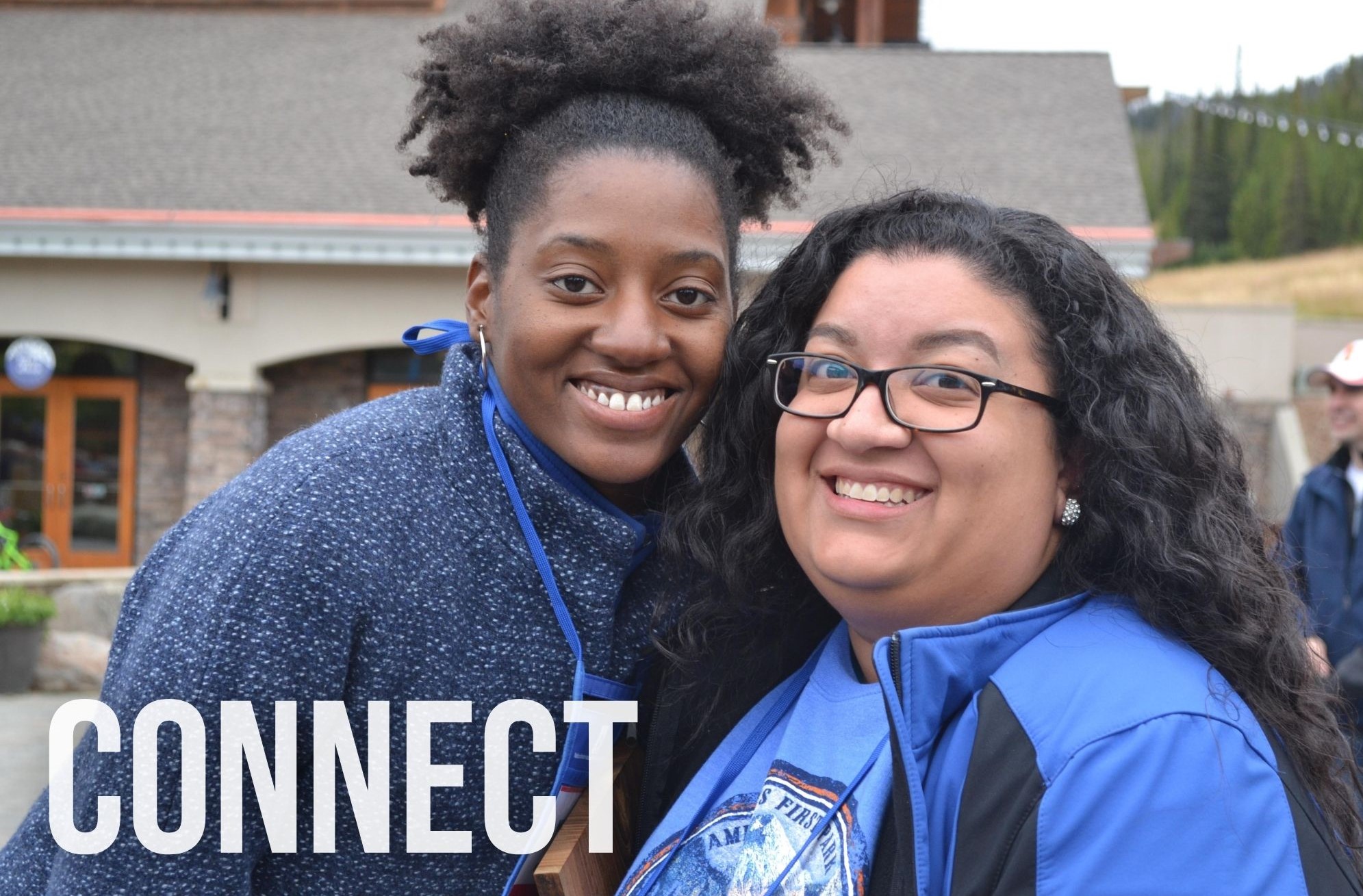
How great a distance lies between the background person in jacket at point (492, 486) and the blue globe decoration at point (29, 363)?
11529mm

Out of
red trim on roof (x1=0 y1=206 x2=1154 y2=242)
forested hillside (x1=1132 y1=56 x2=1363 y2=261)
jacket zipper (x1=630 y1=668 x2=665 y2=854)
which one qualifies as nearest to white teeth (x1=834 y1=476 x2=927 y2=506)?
jacket zipper (x1=630 y1=668 x2=665 y2=854)

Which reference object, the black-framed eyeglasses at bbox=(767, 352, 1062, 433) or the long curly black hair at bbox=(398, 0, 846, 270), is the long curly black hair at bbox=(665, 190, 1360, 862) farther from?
the long curly black hair at bbox=(398, 0, 846, 270)

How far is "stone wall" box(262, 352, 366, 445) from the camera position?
42.8ft

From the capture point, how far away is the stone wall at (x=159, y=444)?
13555mm

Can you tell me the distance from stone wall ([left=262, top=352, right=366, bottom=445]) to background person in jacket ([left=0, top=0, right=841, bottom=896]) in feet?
35.9

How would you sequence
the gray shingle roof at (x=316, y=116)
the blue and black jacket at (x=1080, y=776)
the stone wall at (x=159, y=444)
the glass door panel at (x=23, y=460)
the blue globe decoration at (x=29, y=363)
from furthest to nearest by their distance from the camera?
1. the glass door panel at (x=23, y=460)
2. the stone wall at (x=159, y=444)
3. the blue globe decoration at (x=29, y=363)
4. the gray shingle roof at (x=316, y=116)
5. the blue and black jacket at (x=1080, y=776)

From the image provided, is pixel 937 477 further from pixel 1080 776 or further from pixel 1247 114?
pixel 1247 114

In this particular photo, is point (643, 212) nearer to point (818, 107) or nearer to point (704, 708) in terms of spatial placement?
point (818, 107)

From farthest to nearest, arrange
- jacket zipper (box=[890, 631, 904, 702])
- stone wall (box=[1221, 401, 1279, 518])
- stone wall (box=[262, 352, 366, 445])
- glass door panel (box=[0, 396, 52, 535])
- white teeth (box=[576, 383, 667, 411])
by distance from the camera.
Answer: stone wall (box=[1221, 401, 1279, 518]) < glass door panel (box=[0, 396, 52, 535]) < stone wall (box=[262, 352, 366, 445]) < white teeth (box=[576, 383, 667, 411]) < jacket zipper (box=[890, 631, 904, 702])

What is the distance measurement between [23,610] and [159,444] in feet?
16.8

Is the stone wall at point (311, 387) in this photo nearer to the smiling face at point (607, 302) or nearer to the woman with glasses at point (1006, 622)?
the smiling face at point (607, 302)

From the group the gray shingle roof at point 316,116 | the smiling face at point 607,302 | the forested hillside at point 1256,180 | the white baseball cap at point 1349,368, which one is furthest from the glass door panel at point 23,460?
the forested hillside at point 1256,180

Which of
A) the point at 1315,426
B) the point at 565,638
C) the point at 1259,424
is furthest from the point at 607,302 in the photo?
the point at 1315,426

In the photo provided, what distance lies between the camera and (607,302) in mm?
2164
